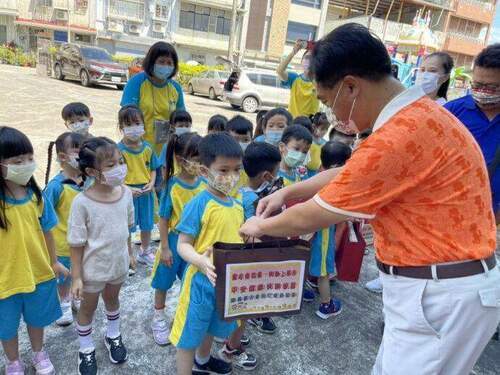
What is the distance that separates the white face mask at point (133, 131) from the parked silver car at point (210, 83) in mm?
13542

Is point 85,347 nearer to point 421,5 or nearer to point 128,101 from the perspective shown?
point 128,101

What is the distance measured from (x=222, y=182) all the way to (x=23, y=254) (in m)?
1.11

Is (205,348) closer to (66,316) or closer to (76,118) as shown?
(66,316)

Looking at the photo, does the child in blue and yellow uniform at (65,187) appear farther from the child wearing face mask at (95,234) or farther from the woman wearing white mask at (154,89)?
the woman wearing white mask at (154,89)

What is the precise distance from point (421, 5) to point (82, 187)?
107 ft

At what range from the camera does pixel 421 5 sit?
95.0 feet

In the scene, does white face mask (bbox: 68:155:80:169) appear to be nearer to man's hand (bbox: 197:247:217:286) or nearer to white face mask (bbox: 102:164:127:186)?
white face mask (bbox: 102:164:127:186)

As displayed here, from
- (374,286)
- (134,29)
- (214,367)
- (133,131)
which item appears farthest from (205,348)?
(134,29)

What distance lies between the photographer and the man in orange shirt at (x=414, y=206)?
1267mm

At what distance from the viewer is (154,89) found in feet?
12.6

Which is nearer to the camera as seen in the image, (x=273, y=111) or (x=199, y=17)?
(x=273, y=111)

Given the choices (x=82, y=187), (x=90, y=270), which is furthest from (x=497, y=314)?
(x=82, y=187)

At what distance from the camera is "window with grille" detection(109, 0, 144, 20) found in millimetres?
29688

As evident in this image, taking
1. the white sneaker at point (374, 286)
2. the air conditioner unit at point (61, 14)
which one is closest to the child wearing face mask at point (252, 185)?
the white sneaker at point (374, 286)
